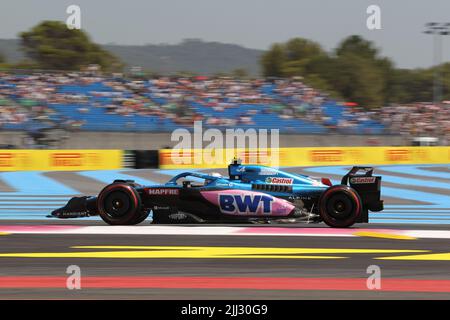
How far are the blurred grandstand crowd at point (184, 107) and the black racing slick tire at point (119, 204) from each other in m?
19.7

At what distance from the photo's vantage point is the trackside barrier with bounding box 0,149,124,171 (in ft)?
81.9

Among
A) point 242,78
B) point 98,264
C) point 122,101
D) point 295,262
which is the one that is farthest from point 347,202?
point 242,78

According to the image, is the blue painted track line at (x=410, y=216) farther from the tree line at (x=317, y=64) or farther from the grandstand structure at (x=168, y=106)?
the tree line at (x=317, y=64)

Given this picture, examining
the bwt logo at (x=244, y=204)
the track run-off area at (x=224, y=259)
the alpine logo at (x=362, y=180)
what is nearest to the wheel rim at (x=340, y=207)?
the track run-off area at (x=224, y=259)

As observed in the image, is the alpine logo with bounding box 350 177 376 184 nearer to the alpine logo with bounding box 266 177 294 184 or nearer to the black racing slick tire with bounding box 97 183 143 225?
the alpine logo with bounding box 266 177 294 184

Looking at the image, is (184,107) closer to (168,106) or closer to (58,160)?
(168,106)

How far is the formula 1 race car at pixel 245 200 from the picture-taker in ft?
34.0

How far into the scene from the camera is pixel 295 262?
805cm

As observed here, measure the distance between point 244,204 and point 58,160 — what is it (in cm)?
1645

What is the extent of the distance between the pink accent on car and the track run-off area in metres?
0.31

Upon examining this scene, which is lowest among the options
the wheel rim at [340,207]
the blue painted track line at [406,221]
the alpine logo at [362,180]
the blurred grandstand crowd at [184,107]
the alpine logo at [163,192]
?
the blue painted track line at [406,221]

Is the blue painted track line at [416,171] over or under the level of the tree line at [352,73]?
under
